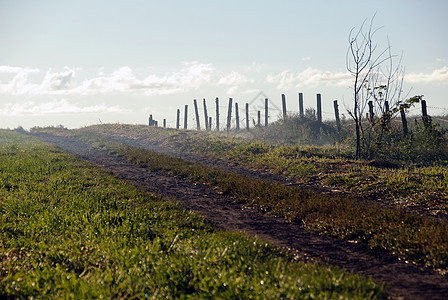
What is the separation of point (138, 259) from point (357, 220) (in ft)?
14.0

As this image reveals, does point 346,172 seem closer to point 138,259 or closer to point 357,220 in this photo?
point 357,220

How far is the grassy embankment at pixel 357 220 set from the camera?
5743mm

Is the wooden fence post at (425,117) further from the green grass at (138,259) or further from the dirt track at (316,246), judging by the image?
the green grass at (138,259)

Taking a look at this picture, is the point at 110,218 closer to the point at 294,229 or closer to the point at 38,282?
the point at 38,282

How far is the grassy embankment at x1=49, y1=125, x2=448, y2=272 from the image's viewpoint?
5.74 m

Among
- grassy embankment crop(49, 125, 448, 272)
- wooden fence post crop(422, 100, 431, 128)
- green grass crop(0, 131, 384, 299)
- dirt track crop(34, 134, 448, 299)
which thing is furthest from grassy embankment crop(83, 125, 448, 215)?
green grass crop(0, 131, 384, 299)

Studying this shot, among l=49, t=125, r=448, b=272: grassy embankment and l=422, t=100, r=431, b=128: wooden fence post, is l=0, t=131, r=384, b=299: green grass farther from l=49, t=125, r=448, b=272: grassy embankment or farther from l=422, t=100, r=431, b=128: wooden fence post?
l=422, t=100, r=431, b=128: wooden fence post

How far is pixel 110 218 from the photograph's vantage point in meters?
7.42

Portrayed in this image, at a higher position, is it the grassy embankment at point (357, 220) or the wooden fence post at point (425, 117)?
the wooden fence post at point (425, 117)

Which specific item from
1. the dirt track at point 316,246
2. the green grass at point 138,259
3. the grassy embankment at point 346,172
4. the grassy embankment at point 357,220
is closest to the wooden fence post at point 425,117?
the grassy embankment at point 346,172

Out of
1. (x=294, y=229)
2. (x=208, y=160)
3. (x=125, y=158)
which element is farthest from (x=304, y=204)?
(x=125, y=158)

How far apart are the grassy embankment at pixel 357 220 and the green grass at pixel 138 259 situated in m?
1.78

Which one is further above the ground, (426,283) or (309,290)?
(309,290)

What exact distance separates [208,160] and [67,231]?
13207 millimetres
